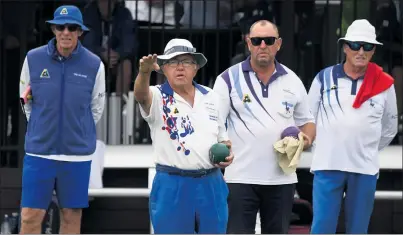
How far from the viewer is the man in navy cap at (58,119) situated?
8789 millimetres

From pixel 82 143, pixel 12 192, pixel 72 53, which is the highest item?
pixel 72 53

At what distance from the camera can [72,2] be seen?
11438 mm

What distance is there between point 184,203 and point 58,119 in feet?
5.16

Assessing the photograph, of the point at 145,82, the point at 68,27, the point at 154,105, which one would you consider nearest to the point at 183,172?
the point at 154,105

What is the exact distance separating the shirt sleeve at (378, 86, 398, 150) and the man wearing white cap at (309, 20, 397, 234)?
2 cm

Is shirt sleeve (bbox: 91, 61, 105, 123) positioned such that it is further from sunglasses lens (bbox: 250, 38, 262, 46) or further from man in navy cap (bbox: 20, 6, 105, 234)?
sunglasses lens (bbox: 250, 38, 262, 46)

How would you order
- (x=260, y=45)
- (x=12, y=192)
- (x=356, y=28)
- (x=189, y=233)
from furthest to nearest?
(x=12, y=192), (x=356, y=28), (x=260, y=45), (x=189, y=233)

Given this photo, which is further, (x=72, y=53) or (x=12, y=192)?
(x=12, y=192)

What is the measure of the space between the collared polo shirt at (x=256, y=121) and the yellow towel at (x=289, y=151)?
59 mm

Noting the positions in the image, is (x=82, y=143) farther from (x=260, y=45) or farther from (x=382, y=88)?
(x=382, y=88)

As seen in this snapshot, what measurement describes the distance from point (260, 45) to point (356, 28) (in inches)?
36.9

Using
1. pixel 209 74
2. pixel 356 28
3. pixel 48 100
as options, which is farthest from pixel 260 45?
pixel 209 74

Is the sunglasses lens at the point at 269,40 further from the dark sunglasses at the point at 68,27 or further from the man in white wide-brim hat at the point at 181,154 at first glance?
the dark sunglasses at the point at 68,27

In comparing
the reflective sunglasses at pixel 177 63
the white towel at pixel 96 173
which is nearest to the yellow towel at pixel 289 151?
the reflective sunglasses at pixel 177 63
